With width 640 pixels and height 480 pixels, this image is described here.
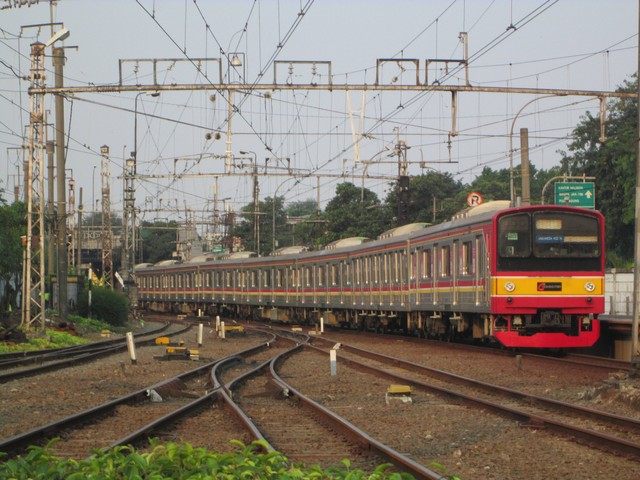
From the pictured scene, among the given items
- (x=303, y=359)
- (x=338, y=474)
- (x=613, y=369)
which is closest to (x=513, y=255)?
(x=613, y=369)

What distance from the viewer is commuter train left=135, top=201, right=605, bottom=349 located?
18891mm

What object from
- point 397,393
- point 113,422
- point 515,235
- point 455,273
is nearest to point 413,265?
point 455,273

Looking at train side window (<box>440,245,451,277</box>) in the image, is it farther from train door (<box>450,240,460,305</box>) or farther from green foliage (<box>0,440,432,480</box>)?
green foliage (<box>0,440,432,480</box>)

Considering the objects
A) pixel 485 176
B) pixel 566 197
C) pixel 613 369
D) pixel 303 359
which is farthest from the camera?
pixel 485 176

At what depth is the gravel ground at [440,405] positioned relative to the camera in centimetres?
831

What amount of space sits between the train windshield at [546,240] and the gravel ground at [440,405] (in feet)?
6.37

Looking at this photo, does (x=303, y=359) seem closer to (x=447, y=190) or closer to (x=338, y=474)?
(x=338, y=474)

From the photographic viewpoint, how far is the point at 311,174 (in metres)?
41.7

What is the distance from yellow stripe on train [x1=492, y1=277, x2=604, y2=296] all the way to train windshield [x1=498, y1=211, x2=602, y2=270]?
24cm

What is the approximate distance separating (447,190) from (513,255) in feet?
191

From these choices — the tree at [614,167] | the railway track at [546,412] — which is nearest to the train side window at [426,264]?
the railway track at [546,412]

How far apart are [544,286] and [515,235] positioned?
3.64ft

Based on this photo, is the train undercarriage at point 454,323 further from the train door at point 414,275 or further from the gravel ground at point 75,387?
the gravel ground at point 75,387

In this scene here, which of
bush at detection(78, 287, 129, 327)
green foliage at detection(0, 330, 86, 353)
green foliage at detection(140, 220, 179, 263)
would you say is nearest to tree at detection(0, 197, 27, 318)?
bush at detection(78, 287, 129, 327)
